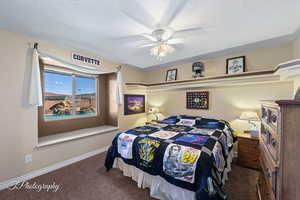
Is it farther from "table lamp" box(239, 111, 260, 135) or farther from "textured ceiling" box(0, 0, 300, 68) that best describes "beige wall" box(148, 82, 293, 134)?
"textured ceiling" box(0, 0, 300, 68)

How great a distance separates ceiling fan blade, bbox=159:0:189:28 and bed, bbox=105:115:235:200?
178 cm

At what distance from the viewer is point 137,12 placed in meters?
1.55

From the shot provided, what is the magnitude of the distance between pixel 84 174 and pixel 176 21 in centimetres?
302

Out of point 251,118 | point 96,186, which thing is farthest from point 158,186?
point 251,118

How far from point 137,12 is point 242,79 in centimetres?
251

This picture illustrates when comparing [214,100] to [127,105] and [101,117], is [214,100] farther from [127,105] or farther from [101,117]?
[101,117]

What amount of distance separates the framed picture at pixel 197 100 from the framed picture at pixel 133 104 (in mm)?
1630

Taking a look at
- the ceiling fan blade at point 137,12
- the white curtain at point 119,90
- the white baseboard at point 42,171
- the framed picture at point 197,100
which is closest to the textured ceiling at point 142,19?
the ceiling fan blade at point 137,12

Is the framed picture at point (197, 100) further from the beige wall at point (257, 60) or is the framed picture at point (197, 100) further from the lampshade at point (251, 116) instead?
the lampshade at point (251, 116)

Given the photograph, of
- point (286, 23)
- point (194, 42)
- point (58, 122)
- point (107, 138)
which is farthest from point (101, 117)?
point (286, 23)

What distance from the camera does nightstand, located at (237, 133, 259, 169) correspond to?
7.57 ft

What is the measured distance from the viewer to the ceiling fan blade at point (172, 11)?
1.39m

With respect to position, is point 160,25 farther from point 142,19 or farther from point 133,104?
point 133,104

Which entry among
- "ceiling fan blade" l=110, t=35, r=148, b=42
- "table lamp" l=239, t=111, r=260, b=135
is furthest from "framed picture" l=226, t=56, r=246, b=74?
"ceiling fan blade" l=110, t=35, r=148, b=42
